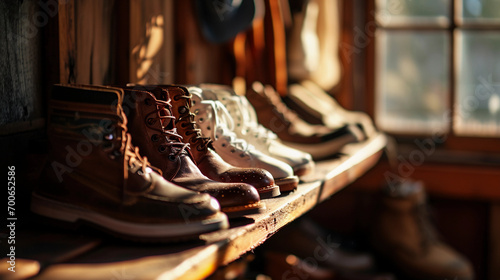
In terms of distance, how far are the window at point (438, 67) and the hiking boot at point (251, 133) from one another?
4.56 ft

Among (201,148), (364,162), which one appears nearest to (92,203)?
(201,148)

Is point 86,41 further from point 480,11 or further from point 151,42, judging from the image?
point 480,11

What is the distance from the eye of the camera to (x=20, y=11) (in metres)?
1.12

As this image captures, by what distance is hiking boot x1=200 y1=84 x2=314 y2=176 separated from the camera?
1216mm

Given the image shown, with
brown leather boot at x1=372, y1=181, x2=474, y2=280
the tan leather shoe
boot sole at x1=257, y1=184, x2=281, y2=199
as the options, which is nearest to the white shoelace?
boot sole at x1=257, y1=184, x2=281, y2=199

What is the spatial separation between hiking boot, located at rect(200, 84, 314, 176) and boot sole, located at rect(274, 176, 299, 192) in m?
0.12

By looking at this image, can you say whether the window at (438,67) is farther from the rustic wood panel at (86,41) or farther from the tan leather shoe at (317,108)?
the rustic wood panel at (86,41)

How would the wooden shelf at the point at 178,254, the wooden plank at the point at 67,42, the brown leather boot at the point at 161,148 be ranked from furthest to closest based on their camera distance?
the wooden plank at the point at 67,42
the brown leather boot at the point at 161,148
the wooden shelf at the point at 178,254

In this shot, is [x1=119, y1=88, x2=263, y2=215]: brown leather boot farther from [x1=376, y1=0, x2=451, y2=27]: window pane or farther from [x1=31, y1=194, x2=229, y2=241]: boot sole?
[x1=376, y1=0, x2=451, y2=27]: window pane

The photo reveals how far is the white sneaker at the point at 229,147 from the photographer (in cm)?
110

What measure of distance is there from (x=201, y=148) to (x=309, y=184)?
0.32 metres

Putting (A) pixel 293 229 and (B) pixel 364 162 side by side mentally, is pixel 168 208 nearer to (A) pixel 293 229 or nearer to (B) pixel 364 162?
(B) pixel 364 162

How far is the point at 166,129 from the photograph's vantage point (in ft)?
3.10

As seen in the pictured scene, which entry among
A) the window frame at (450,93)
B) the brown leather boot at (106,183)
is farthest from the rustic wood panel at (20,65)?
the window frame at (450,93)
